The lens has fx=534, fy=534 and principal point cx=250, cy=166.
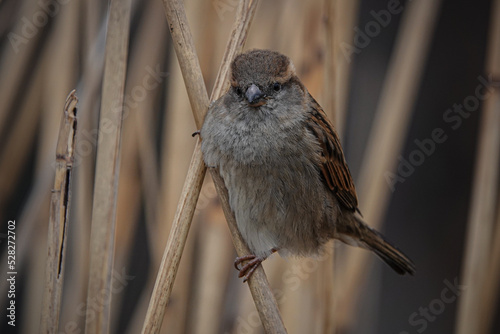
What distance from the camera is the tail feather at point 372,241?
7.90ft

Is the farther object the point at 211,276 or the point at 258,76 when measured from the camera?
the point at 211,276

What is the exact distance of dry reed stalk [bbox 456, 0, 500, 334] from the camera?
2459 millimetres

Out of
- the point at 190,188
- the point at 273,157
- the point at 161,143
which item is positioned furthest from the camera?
the point at 161,143

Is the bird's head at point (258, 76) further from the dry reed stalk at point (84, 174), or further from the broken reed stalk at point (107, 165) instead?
the dry reed stalk at point (84, 174)

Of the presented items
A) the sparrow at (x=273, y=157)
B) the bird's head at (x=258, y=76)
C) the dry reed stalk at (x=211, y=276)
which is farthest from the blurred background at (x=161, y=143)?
the bird's head at (x=258, y=76)

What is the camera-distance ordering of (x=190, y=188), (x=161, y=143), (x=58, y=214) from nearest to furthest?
1. (x=58, y=214)
2. (x=190, y=188)
3. (x=161, y=143)

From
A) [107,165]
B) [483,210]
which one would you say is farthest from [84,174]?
[483,210]

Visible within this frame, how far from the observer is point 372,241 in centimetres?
244

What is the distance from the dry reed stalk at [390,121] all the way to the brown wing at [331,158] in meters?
0.14

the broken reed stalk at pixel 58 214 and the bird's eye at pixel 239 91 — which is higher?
the bird's eye at pixel 239 91

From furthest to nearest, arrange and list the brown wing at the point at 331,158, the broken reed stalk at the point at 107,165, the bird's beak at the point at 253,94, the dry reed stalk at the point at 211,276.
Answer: the dry reed stalk at the point at 211,276
the brown wing at the point at 331,158
the bird's beak at the point at 253,94
the broken reed stalk at the point at 107,165

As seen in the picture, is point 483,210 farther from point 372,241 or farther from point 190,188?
point 190,188

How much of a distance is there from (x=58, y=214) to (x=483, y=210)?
189 centimetres

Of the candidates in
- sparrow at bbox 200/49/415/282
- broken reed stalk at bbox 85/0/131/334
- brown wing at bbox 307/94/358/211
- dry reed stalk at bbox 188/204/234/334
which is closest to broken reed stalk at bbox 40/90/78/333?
broken reed stalk at bbox 85/0/131/334
